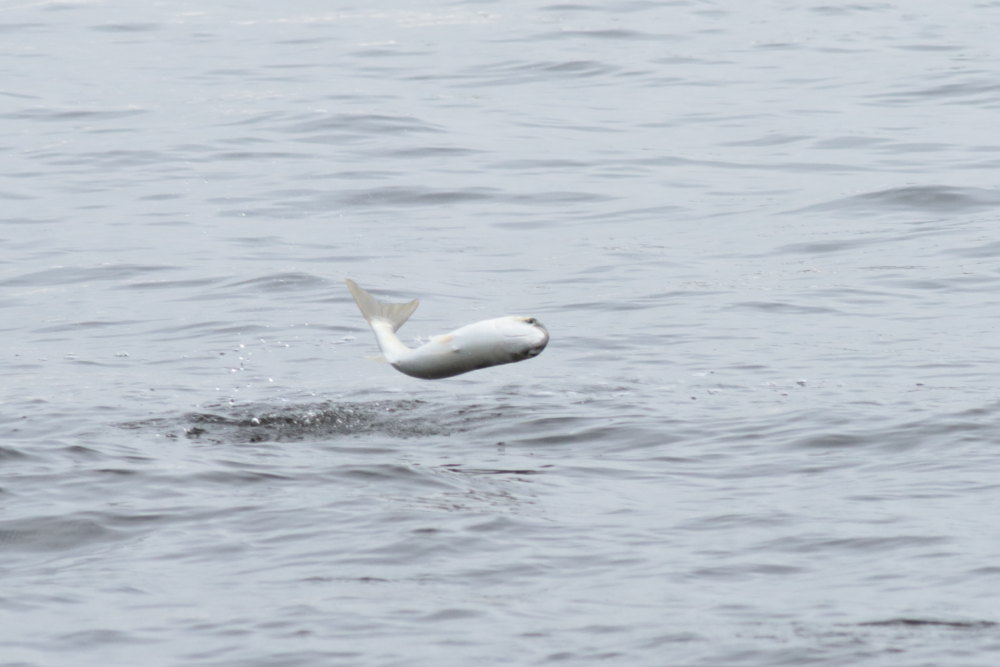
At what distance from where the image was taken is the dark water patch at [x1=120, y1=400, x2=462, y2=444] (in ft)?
33.4

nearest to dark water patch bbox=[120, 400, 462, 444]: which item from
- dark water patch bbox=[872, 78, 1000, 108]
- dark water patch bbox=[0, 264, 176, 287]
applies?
dark water patch bbox=[0, 264, 176, 287]

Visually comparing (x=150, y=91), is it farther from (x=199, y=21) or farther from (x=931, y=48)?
(x=931, y=48)

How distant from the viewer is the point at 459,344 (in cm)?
822

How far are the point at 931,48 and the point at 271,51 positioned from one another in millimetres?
8958

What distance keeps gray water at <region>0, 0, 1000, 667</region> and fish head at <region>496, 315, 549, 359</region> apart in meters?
0.83

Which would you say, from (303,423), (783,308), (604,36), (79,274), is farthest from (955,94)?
(303,423)

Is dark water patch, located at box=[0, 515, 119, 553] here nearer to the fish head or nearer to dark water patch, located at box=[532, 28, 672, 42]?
the fish head

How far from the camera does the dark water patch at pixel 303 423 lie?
10195mm

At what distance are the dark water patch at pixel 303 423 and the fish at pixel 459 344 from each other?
1.48 m

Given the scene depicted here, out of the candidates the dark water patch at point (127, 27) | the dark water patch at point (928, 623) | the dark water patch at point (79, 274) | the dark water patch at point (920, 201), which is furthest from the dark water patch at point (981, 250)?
the dark water patch at point (127, 27)

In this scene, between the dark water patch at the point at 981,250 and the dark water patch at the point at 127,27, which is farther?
the dark water patch at the point at 127,27

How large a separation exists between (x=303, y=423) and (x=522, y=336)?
9.13 ft

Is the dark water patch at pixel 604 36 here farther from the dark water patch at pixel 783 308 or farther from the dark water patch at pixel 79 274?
the dark water patch at pixel 783 308

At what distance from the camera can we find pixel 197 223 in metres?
16.5
